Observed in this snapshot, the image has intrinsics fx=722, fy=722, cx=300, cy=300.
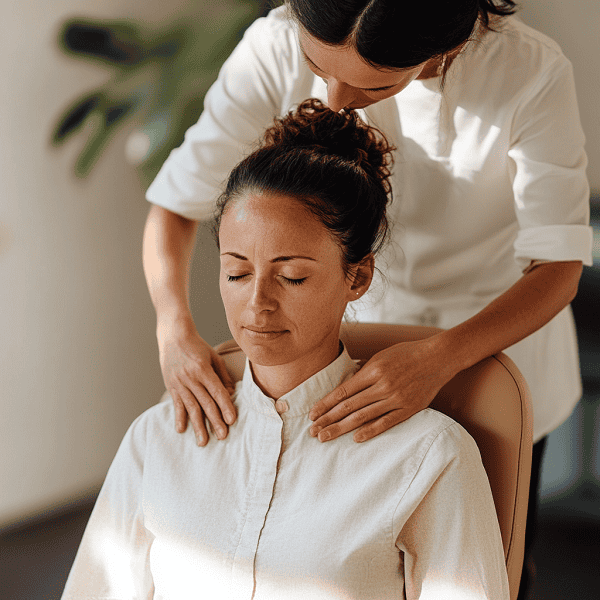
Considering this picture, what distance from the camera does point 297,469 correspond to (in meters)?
1.16

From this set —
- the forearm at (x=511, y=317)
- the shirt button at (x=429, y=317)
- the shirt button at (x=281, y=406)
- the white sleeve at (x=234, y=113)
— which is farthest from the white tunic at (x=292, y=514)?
the white sleeve at (x=234, y=113)

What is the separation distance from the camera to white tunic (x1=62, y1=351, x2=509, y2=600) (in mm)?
1044

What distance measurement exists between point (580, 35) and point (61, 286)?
1.79m

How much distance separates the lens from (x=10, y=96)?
2068 mm

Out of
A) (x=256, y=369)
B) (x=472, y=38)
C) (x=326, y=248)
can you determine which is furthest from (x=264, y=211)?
(x=472, y=38)

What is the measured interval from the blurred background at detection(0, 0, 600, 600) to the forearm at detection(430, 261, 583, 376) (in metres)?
1.14

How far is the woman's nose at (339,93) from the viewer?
1026 mm

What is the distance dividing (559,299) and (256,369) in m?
0.54

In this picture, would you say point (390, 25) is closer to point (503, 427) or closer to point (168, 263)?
point (503, 427)

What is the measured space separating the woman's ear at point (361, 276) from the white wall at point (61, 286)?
1334 millimetres

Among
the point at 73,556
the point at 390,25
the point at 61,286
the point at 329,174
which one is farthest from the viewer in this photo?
the point at 73,556

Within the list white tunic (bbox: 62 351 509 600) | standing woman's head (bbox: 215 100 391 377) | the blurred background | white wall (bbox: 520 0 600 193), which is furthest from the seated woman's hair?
white wall (bbox: 520 0 600 193)

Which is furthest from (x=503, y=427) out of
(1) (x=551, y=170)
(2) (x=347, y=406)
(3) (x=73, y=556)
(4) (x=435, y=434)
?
(3) (x=73, y=556)

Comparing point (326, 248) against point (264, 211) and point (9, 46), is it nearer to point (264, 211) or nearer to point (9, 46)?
point (264, 211)
